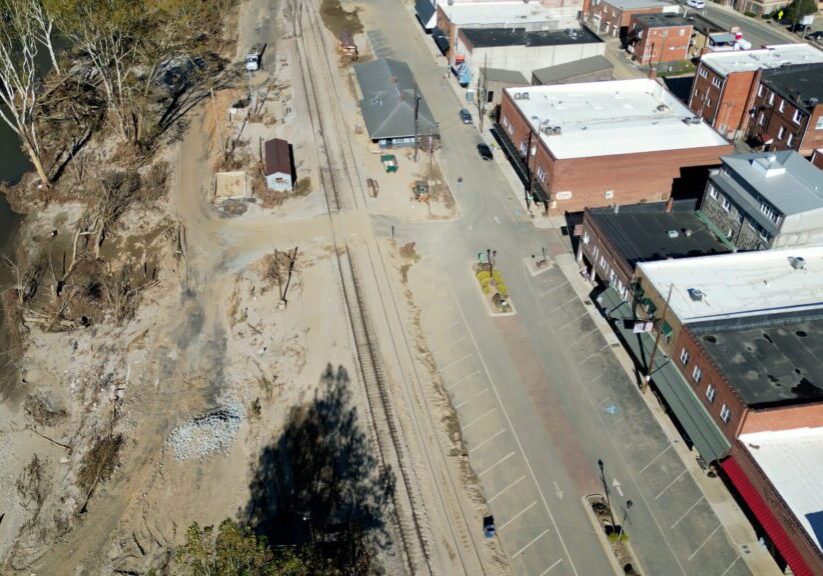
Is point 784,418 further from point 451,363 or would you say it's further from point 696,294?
point 451,363

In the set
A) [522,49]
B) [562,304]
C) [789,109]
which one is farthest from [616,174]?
[522,49]

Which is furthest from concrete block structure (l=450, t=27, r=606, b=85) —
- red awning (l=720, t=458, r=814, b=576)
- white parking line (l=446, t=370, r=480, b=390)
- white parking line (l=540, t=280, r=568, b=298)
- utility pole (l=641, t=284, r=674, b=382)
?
red awning (l=720, t=458, r=814, b=576)

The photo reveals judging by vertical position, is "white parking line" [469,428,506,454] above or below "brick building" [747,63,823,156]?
below

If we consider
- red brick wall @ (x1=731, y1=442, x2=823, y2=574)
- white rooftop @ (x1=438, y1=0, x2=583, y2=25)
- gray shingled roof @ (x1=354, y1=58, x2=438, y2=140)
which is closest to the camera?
red brick wall @ (x1=731, y1=442, x2=823, y2=574)

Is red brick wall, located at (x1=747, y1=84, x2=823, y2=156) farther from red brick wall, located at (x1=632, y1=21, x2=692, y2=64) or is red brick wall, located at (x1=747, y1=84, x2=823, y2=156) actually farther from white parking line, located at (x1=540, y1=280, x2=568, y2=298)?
white parking line, located at (x1=540, y1=280, x2=568, y2=298)

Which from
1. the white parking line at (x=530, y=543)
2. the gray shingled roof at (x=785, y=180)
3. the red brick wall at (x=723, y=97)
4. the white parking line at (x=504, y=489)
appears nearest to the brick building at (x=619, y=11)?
the red brick wall at (x=723, y=97)

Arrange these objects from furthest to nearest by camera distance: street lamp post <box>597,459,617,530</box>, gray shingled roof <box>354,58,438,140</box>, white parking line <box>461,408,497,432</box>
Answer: gray shingled roof <box>354,58,438,140</box> < white parking line <box>461,408,497,432</box> < street lamp post <box>597,459,617,530</box>

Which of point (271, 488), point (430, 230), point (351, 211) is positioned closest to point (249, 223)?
point (351, 211)

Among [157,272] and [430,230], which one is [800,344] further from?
[157,272]

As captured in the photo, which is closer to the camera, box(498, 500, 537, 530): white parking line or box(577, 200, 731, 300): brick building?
box(498, 500, 537, 530): white parking line

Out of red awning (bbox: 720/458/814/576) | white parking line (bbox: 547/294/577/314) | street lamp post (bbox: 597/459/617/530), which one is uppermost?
red awning (bbox: 720/458/814/576)
